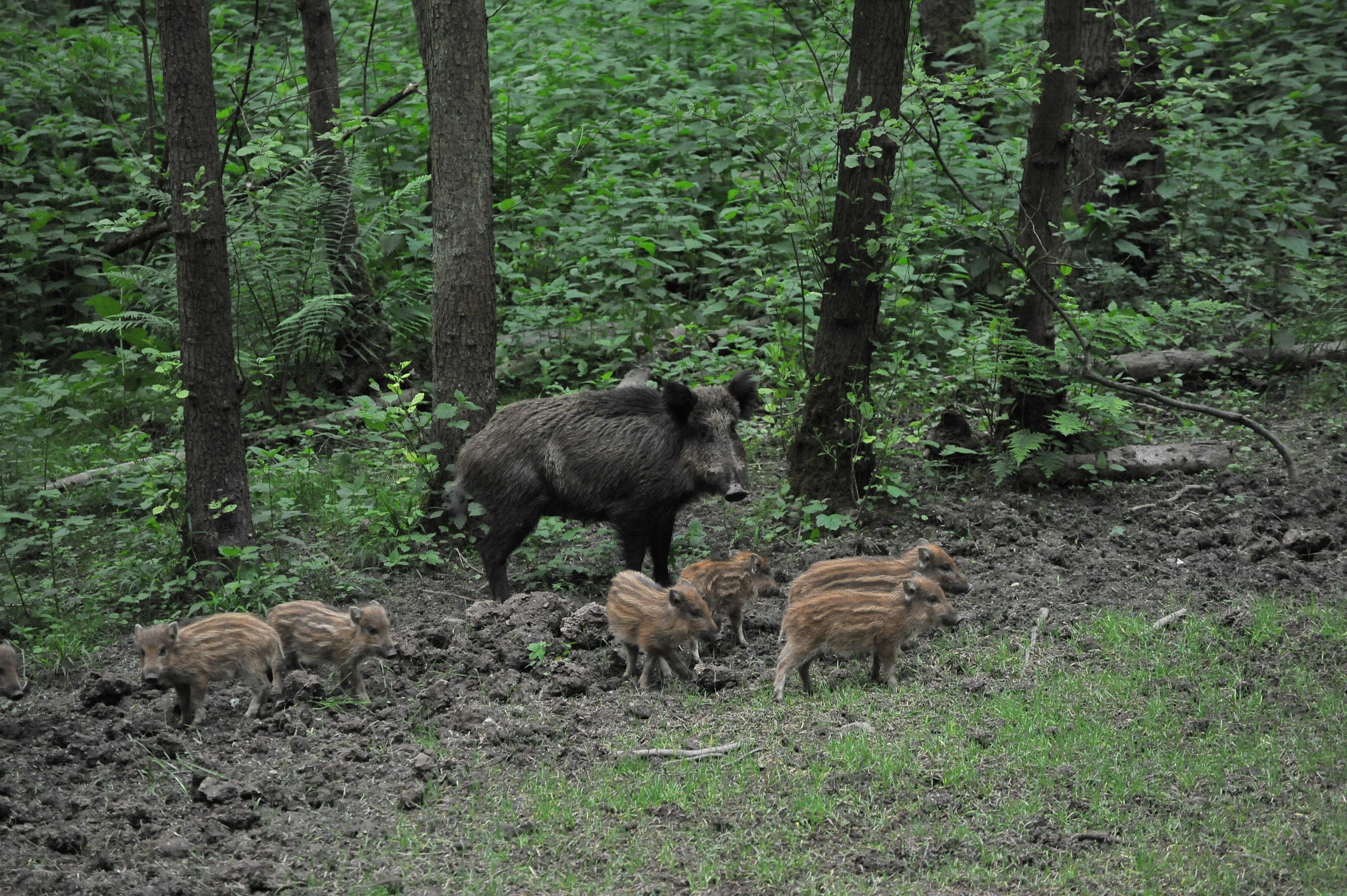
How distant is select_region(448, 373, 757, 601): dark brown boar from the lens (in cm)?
782

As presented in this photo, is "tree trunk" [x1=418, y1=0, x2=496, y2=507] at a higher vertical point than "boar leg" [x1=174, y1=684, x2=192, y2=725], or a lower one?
higher

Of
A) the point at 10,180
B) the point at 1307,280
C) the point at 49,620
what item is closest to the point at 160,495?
the point at 49,620

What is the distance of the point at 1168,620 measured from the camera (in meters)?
6.19

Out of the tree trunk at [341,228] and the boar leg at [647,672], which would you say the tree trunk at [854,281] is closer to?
the boar leg at [647,672]

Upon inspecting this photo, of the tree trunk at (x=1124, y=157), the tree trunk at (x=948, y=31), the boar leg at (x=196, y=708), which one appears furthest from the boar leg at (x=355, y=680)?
the tree trunk at (x=948, y=31)

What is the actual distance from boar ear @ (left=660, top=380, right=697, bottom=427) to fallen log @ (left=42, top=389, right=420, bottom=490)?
2.01 meters

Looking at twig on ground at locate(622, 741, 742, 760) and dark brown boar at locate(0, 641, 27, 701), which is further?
dark brown boar at locate(0, 641, 27, 701)

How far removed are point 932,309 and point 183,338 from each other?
6094 millimetres

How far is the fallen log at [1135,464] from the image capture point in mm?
8430

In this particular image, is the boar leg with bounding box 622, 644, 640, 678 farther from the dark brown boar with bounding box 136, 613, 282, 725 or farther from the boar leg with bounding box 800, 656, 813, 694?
the dark brown boar with bounding box 136, 613, 282, 725

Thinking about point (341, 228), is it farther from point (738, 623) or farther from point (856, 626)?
point (856, 626)

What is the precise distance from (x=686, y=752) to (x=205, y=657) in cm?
245

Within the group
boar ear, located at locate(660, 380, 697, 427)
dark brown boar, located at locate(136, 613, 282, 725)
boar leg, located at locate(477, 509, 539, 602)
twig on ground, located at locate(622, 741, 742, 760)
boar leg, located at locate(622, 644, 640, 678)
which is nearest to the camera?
twig on ground, located at locate(622, 741, 742, 760)

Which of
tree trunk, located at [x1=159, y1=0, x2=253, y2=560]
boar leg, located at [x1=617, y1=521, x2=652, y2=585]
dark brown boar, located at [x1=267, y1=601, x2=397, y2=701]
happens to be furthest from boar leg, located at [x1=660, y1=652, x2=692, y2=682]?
A: tree trunk, located at [x1=159, y1=0, x2=253, y2=560]
